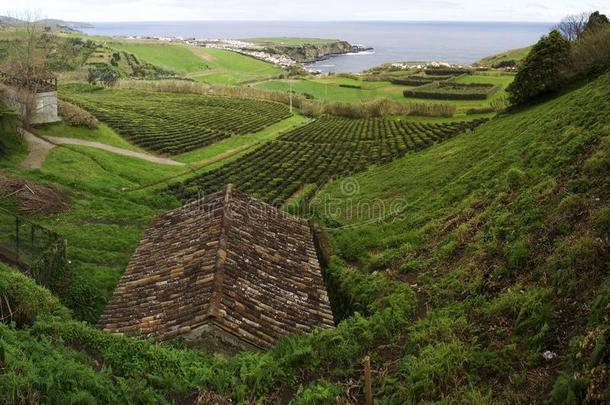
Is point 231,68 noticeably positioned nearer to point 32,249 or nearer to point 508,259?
point 32,249

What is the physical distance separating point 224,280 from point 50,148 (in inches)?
1276

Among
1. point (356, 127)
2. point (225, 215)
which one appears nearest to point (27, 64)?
point (356, 127)

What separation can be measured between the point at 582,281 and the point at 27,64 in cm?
5096

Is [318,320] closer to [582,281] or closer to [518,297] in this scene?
[518,297]

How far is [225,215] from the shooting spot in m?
15.4

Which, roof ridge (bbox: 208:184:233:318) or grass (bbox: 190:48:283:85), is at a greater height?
grass (bbox: 190:48:283:85)

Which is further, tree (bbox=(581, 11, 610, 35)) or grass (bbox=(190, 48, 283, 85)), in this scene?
grass (bbox=(190, 48, 283, 85))

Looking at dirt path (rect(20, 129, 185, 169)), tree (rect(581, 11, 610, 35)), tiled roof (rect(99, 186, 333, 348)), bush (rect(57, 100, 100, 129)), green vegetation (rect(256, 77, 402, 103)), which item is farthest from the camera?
green vegetation (rect(256, 77, 402, 103))

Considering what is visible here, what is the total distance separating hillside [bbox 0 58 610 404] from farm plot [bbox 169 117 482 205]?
20048 mm

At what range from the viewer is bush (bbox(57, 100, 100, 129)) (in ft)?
156

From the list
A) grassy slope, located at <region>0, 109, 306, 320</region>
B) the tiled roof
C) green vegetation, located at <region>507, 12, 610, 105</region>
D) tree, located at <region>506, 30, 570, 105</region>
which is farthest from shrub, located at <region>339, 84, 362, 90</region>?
the tiled roof

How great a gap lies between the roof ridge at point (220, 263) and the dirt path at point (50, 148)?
24.1 m

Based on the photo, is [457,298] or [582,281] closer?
[582,281]

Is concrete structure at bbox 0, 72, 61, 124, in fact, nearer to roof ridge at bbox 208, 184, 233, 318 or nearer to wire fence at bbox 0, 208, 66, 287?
wire fence at bbox 0, 208, 66, 287
